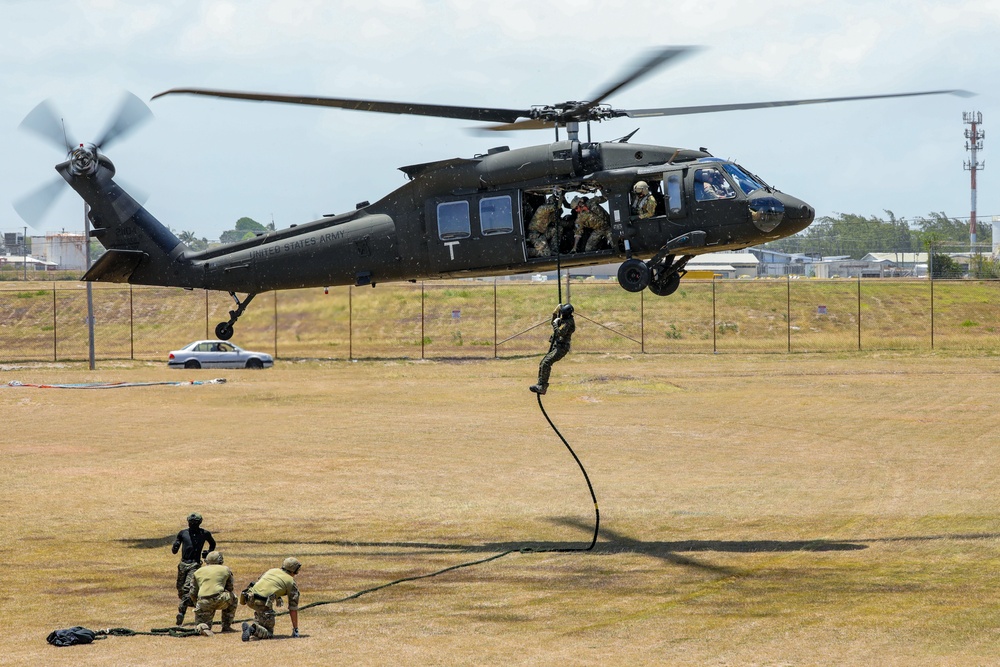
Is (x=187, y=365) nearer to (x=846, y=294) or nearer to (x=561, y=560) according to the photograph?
(x=561, y=560)

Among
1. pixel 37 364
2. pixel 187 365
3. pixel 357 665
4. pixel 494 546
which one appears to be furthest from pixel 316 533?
pixel 37 364

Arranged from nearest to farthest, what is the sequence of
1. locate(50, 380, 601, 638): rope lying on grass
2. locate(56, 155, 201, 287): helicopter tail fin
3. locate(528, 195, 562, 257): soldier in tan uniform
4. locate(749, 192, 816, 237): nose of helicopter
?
locate(50, 380, 601, 638): rope lying on grass → locate(749, 192, 816, 237): nose of helicopter → locate(528, 195, 562, 257): soldier in tan uniform → locate(56, 155, 201, 287): helicopter tail fin

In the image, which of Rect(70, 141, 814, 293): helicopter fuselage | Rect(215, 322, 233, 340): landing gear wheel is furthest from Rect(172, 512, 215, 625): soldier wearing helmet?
Rect(70, 141, 814, 293): helicopter fuselage

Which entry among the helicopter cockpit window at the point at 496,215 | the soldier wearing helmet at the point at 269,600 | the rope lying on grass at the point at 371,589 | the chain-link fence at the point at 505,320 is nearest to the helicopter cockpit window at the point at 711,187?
the helicopter cockpit window at the point at 496,215

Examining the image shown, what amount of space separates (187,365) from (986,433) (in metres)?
34.4

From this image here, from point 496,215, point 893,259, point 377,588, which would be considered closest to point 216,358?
point 496,215

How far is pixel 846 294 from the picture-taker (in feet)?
254

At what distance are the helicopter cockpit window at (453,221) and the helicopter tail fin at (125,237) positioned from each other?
16.4ft

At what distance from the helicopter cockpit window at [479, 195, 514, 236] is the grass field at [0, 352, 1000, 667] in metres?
5.38

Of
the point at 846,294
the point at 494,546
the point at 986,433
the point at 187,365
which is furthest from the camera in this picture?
the point at 846,294

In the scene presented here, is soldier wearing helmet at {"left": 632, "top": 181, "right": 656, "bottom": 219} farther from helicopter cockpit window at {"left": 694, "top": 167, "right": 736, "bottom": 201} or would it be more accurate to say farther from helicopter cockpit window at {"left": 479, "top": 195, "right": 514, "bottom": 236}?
helicopter cockpit window at {"left": 479, "top": 195, "right": 514, "bottom": 236}

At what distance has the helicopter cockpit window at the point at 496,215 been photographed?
19172mm

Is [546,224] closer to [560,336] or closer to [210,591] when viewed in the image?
[560,336]

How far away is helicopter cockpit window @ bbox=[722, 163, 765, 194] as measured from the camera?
18891 mm
